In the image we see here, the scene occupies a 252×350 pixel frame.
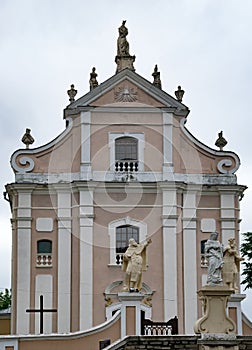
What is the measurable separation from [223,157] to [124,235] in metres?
4.86

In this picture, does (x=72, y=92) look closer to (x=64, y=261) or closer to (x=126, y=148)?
(x=126, y=148)

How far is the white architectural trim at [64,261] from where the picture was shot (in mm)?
34469

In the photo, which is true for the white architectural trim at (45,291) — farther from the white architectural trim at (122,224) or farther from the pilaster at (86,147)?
the pilaster at (86,147)

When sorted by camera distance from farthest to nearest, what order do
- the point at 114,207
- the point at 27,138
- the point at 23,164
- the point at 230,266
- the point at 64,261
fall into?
the point at 27,138
the point at 23,164
the point at 114,207
the point at 64,261
the point at 230,266

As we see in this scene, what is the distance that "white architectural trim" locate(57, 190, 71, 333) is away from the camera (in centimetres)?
3447

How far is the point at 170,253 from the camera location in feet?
116

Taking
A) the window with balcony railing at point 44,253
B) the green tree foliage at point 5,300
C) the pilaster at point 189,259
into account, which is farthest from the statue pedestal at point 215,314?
the green tree foliage at point 5,300

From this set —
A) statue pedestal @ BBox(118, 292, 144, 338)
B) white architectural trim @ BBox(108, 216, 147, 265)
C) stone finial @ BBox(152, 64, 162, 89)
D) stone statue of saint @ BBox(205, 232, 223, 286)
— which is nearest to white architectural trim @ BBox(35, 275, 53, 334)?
white architectural trim @ BBox(108, 216, 147, 265)

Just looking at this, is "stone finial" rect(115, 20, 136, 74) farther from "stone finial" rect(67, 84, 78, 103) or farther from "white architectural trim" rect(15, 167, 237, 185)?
"white architectural trim" rect(15, 167, 237, 185)

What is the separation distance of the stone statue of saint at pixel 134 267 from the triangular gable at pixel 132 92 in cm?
1001

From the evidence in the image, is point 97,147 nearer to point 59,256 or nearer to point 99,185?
point 99,185

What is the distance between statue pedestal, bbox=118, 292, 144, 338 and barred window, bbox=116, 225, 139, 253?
897cm

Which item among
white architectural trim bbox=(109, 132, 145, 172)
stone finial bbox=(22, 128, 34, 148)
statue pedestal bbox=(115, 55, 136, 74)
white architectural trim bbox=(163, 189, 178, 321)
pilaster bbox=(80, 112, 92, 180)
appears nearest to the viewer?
white architectural trim bbox=(163, 189, 178, 321)

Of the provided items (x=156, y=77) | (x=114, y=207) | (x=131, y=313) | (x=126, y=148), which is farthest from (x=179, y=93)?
(x=131, y=313)
